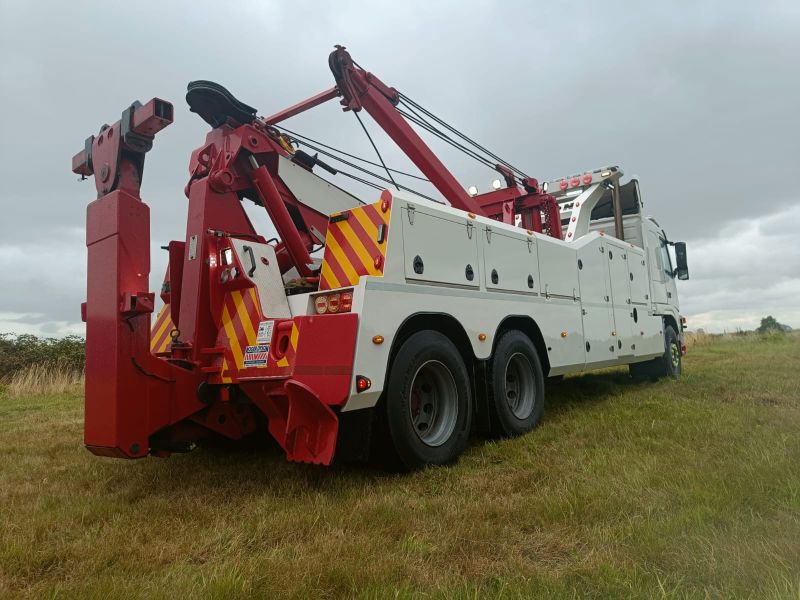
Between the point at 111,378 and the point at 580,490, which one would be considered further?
the point at 111,378

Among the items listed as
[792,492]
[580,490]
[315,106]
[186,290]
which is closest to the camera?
[792,492]

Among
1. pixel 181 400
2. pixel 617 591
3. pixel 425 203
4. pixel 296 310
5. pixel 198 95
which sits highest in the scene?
pixel 198 95

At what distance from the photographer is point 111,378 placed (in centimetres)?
396

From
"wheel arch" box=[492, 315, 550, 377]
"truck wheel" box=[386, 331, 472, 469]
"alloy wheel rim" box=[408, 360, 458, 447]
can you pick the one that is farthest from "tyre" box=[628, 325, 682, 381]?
"alloy wheel rim" box=[408, 360, 458, 447]

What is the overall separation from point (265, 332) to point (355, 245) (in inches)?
37.1

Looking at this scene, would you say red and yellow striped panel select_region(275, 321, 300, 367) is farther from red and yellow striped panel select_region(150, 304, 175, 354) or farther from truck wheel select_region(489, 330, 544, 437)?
truck wheel select_region(489, 330, 544, 437)

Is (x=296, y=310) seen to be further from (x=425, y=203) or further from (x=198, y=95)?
(x=198, y=95)

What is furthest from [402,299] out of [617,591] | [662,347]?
[662,347]

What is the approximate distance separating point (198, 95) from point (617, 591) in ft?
15.5

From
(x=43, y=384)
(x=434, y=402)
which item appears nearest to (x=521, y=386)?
(x=434, y=402)

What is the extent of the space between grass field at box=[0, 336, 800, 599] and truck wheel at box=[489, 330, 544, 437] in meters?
0.34

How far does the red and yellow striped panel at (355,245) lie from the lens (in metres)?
4.31

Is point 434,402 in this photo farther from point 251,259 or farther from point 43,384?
point 43,384

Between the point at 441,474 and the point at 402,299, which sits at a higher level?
the point at 402,299
